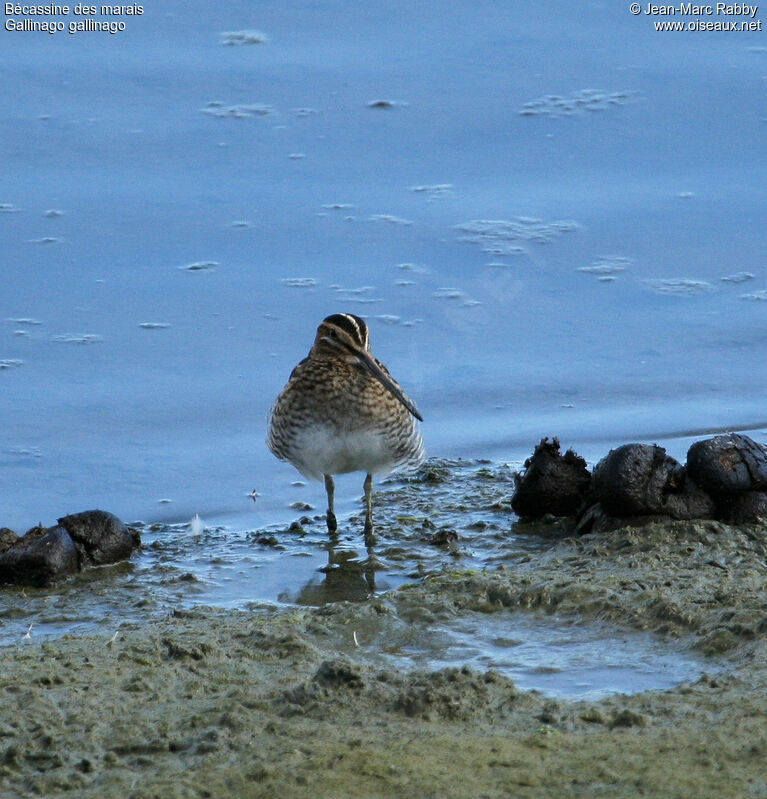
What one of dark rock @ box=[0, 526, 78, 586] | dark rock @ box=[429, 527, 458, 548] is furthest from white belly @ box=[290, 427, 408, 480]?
dark rock @ box=[0, 526, 78, 586]

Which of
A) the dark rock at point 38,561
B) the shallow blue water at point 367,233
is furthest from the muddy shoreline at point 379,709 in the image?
the shallow blue water at point 367,233

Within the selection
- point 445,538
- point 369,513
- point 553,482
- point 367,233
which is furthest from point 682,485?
point 367,233

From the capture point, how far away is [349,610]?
6.19 metres

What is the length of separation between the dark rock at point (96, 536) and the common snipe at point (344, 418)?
1195mm

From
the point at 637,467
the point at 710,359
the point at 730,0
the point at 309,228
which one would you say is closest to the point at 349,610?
the point at 637,467

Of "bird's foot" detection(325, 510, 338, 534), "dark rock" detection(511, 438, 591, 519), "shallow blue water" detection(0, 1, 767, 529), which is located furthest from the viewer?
"shallow blue water" detection(0, 1, 767, 529)

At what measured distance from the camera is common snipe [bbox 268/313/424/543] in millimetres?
7809

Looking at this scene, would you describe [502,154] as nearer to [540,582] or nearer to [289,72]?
[289,72]

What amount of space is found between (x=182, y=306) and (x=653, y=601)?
198 inches

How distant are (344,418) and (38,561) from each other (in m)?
1.88

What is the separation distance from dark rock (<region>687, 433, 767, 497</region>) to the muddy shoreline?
635 millimetres

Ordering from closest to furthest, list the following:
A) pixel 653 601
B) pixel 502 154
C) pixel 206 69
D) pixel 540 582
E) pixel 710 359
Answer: pixel 653 601, pixel 540 582, pixel 710 359, pixel 502 154, pixel 206 69

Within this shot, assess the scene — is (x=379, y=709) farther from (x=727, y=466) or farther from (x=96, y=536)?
(x=727, y=466)

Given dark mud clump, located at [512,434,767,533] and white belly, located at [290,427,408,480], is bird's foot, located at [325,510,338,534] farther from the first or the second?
dark mud clump, located at [512,434,767,533]
